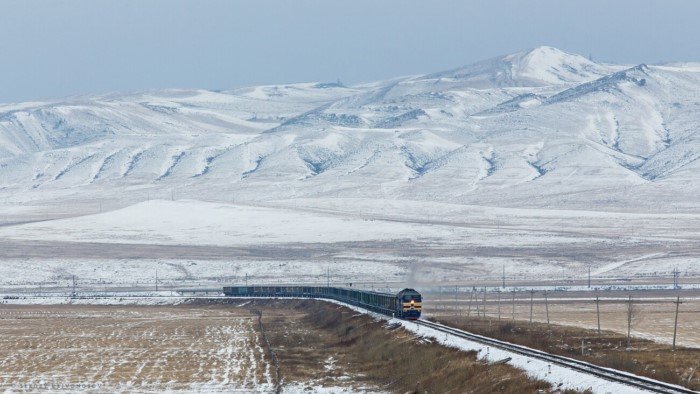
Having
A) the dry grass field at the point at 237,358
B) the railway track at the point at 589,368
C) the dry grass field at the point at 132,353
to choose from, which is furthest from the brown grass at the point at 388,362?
the dry grass field at the point at 132,353

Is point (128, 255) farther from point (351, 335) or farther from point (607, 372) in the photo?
point (607, 372)

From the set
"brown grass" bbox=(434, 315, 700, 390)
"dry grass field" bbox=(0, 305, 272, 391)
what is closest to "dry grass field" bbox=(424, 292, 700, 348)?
"brown grass" bbox=(434, 315, 700, 390)

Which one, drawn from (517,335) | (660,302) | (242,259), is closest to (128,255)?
(242,259)

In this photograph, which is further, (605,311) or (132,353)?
(605,311)

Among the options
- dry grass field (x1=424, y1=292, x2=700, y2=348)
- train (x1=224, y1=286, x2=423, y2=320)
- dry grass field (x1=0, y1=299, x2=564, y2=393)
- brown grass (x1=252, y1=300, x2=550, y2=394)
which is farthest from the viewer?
train (x1=224, y1=286, x2=423, y2=320)

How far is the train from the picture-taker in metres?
71.2

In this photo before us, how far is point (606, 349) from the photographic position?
164ft

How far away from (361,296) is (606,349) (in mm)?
44008

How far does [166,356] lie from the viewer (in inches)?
2250

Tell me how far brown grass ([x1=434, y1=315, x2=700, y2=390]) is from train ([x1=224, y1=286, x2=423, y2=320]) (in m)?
2.81

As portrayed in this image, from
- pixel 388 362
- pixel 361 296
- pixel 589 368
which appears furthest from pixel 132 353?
pixel 361 296

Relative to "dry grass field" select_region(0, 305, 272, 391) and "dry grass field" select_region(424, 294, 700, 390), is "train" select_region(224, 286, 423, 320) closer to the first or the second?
"dry grass field" select_region(424, 294, 700, 390)

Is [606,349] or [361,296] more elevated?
[361,296]

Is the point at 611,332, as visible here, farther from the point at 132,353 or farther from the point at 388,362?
the point at 132,353
